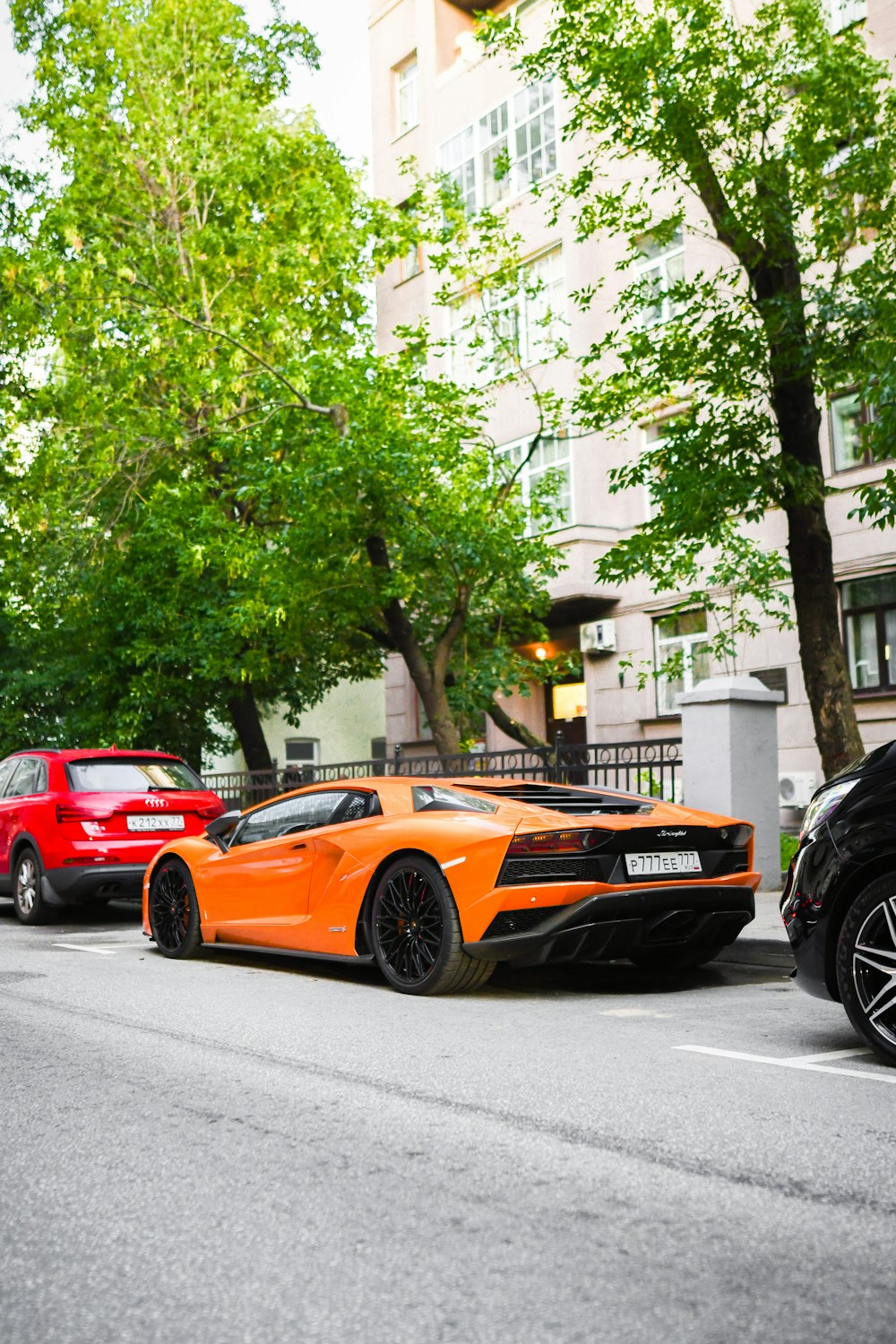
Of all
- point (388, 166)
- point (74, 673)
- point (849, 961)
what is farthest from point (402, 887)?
point (388, 166)

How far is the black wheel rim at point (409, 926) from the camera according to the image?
25.0ft

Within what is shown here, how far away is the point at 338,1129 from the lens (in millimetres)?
4684

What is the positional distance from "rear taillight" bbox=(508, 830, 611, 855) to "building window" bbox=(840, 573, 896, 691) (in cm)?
1298

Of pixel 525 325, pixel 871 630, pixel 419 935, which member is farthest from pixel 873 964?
pixel 525 325

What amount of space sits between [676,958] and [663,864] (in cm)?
122

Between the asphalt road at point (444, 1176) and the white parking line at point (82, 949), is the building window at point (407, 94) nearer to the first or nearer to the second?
the white parking line at point (82, 949)

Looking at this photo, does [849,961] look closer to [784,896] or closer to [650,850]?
[784,896]

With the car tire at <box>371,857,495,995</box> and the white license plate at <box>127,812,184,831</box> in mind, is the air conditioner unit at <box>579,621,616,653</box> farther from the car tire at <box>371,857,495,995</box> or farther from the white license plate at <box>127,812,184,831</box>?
the car tire at <box>371,857,495,995</box>

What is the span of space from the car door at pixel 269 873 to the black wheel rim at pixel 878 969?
3876 millimetres

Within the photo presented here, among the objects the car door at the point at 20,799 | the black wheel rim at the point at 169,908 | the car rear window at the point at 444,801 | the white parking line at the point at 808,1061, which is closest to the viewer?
the white parking line at the point at 808,1061

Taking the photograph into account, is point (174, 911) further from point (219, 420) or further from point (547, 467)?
point (547, 467)

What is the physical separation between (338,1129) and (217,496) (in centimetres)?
1981

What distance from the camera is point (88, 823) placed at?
12.9 meters

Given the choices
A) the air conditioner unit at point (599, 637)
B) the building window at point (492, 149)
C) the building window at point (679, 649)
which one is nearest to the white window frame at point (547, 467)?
the air conditioner unit at point (599, 637)
